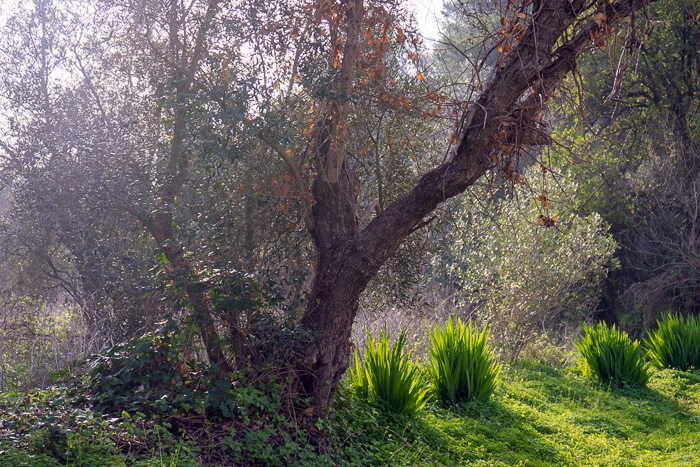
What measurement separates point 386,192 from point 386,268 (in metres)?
0.80

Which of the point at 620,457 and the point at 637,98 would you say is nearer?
the point at 620,457

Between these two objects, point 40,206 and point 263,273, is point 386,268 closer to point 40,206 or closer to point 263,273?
point 263,273

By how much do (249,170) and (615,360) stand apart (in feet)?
20.1

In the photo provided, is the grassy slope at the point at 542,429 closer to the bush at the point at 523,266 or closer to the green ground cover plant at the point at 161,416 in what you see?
the green ground cover plant at the point at 161,416

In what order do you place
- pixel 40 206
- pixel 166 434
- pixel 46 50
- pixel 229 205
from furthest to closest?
pixel 46 50 → pixel 40 206 → pixel 229 205 → pixel 166 434

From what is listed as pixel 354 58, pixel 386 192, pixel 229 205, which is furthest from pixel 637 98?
pixel 229 205

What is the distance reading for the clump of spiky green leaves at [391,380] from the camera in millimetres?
5652

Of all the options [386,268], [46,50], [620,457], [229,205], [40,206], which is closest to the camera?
[229,205]

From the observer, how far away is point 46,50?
8820 millimetres

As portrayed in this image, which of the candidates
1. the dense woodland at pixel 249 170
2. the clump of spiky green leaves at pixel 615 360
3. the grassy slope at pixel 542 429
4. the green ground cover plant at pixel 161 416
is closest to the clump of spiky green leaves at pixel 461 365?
the grassy slope at pixel 542 429

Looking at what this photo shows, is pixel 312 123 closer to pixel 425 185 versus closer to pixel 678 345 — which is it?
pixel 425 185

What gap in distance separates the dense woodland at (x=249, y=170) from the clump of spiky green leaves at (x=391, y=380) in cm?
28

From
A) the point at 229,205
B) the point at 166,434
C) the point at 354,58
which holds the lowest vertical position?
the point at 166,434

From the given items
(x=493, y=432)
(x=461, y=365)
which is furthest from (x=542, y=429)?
(x=461, y=365)
